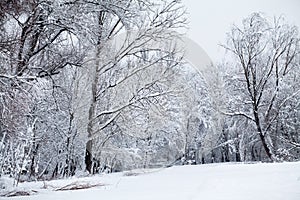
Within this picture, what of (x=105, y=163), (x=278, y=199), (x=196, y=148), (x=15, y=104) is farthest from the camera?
(x=196, y=148)

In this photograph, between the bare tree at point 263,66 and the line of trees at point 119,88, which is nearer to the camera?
the line of trees at point 119,88

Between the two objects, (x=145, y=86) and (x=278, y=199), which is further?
(x=145, y=86)

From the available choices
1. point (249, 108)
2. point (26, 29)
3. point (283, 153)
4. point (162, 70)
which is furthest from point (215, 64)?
point (26, 29)

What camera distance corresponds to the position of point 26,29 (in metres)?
6.57

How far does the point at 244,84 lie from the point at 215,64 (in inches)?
269

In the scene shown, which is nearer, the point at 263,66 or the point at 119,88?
the point at 119,88

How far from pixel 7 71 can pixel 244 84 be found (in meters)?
18.1

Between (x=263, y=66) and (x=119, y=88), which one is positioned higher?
(x=263, y=66)

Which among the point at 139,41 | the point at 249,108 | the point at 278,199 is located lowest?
the point at 278,199

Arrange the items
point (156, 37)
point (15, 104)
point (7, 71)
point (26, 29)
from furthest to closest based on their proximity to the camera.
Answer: point (156, 37), point (26, 29), point (7, 71), point (15, 104)

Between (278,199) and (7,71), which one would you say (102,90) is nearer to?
(7,71)

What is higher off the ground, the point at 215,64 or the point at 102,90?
the point at 215,64

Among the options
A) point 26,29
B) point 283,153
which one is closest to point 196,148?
point 283,153

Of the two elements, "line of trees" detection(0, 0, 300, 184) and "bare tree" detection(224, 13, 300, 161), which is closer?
"line of trees" detection(0, 0, 300, 184)
